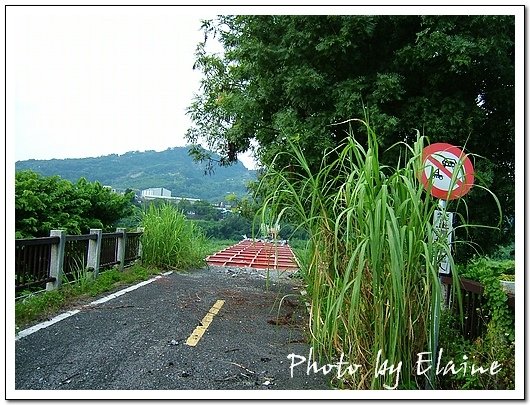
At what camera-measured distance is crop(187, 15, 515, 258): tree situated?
303cm

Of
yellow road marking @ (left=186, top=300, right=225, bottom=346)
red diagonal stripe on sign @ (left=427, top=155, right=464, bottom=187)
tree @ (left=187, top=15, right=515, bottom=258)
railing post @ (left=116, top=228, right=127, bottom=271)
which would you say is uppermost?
tree @ (left=187, top=15, right=515, bottom=258)

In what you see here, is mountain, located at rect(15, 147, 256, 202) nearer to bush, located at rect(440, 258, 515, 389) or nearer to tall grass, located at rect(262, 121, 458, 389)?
tall grass, located at rect(262, 121, 458, 389)

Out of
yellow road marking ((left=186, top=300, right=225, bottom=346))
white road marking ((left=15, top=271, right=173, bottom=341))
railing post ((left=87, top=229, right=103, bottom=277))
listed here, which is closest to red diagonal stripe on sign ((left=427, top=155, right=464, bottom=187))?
yellow road marking ((left=186, top=300, right=225, bottom=346))

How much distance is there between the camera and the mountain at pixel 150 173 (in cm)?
309

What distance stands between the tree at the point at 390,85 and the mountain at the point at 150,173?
486 mm

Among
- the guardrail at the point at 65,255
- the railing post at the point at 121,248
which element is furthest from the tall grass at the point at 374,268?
the railing post at the point at 121,248

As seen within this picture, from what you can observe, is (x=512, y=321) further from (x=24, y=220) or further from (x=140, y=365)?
(x=24, y=220)

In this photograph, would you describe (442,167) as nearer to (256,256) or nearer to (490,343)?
(490,343)

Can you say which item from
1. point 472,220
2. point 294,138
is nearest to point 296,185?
point 294,138

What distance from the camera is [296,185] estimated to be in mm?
1963

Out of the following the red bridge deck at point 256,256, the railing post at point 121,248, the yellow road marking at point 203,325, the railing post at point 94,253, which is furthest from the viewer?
the railing post at point 121,248

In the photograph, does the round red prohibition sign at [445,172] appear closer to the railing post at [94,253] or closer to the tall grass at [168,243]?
the railing post at [94,253]

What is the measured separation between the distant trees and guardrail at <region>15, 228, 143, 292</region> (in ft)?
0.78
